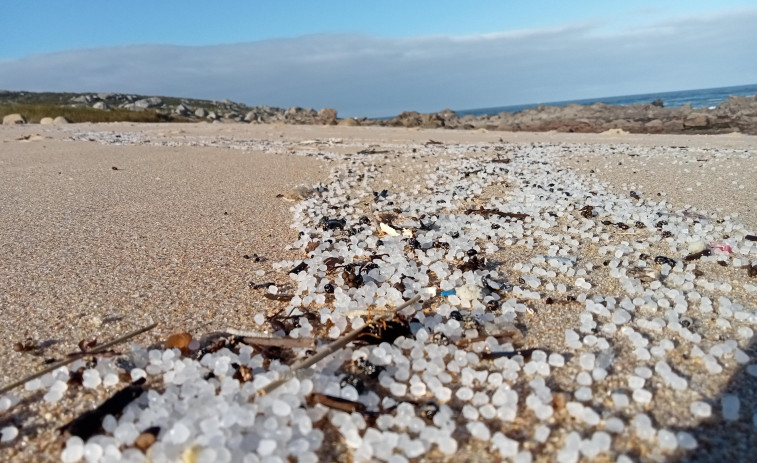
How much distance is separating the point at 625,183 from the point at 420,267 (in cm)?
338

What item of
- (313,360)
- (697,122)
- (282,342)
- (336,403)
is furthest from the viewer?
(697,122)

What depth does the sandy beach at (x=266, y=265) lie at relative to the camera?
1500 mm

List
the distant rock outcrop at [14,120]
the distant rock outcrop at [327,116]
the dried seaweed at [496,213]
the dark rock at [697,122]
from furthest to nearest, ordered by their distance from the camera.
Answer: the distant rock outcrop at [327,116], the dark rock at [697,122], the distant rock outcrop at [14,120], the dried seaweed at [496,213]

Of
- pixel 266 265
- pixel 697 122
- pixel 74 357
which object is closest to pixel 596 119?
pixel 697 122

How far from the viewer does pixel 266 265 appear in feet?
9.27

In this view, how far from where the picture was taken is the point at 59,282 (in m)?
2.45

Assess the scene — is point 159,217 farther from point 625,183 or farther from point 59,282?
point 625,183

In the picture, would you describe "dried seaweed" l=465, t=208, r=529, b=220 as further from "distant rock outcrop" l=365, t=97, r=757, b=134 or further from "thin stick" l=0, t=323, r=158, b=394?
"distant rock outcrop" l=365, t=97, r=757, b=134

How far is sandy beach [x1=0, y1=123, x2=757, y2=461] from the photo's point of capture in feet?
4.92

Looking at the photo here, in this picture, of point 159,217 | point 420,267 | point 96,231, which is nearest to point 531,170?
point 420,267

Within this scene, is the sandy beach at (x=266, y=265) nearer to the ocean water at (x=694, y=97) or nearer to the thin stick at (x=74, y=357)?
the thin stick at (x=74, y=357)

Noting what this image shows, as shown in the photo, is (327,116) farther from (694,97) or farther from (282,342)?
(694,97)

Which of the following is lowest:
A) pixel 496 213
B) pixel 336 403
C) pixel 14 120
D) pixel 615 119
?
pixel 336 403

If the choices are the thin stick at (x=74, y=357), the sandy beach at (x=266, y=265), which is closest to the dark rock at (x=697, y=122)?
the sandy beach at (x=266, y=265)
